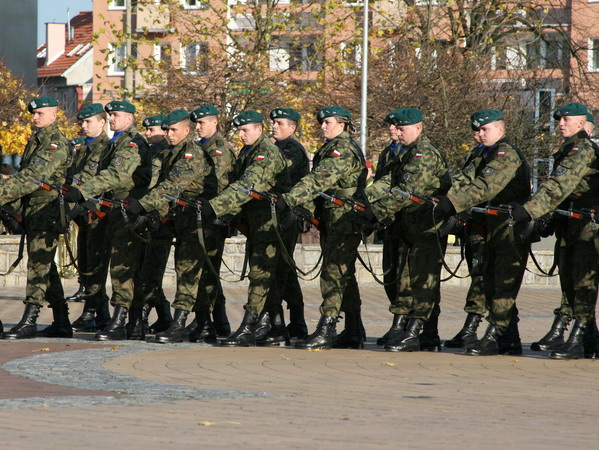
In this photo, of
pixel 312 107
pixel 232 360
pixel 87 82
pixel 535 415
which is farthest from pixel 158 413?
pixel 87 82

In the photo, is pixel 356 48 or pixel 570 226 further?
pixel 356 48

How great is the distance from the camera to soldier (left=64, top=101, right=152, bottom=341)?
1168cm

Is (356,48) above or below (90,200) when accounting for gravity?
→ above

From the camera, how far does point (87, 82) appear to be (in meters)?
79.2

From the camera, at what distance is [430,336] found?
443 inches

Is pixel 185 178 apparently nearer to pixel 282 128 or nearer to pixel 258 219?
pixel 258 219

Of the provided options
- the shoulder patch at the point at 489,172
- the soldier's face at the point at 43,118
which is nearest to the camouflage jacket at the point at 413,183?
the shoulder patch at the point at 489,172

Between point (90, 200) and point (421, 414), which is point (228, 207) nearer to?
point (90, 200)

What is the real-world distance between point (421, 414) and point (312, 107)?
77.2 ft

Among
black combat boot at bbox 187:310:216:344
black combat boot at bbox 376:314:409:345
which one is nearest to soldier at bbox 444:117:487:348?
black combat boot at bbox 376:314:409:345

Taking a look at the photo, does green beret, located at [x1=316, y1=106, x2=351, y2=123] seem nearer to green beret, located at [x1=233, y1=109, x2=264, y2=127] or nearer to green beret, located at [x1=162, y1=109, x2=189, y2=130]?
green beret, located at [x1=233, y1=109, x2=264, y2=127]

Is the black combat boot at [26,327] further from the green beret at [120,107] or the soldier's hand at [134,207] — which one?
the green beret at [120,107]

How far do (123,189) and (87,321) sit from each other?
1823mm

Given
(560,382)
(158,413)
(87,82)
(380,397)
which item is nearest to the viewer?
(158,413)
